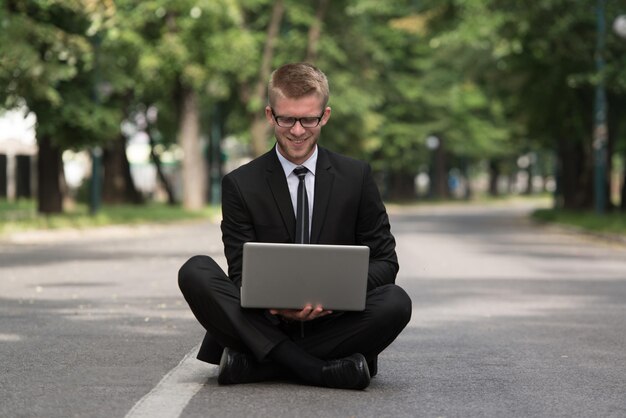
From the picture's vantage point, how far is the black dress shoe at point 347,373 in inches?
256

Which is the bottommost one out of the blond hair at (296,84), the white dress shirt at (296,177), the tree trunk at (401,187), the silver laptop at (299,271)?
the tree trunk at (401,187)

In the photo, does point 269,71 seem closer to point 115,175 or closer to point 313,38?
point 313,38

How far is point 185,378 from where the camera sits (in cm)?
691

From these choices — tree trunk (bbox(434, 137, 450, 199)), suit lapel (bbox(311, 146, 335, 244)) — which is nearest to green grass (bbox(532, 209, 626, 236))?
suit lapel (bbox(311, 146, 335, 244))

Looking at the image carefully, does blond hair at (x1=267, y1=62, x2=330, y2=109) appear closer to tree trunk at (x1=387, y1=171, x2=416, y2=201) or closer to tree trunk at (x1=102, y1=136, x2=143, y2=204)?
tree trunk at (x1=102, y1=136, x2=143, y2=204)

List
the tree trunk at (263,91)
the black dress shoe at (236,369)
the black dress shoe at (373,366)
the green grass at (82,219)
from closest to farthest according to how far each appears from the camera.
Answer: the black dress shoe at (236,369), the black dress shoe at (373,366), the green grass at (82,219), the tree trunk at (263,91)

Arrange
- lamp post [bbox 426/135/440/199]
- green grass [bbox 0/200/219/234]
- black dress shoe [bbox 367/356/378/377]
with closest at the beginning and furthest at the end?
black dress shoe [bbox 367/356/378/377] < green grass [bbox 0/200/219/234] < lamp post [bbox 426/135/440/199]

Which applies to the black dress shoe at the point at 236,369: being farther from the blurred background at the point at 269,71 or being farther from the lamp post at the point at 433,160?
the lamp post at the point at 433,160

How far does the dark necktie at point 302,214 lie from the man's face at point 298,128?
127 mm

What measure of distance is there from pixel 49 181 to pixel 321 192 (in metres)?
27.5

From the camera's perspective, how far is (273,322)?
6625mm

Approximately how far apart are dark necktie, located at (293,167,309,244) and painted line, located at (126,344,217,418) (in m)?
0.91

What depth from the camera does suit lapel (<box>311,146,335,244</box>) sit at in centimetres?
666

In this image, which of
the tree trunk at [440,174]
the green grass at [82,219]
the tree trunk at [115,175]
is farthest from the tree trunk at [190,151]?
the tree trunk at [440,174]
